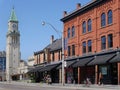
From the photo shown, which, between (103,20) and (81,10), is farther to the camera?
(81,10)

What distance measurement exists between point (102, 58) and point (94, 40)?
5.19 m

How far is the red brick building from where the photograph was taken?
52312 mm

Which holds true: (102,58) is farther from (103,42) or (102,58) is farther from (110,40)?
(103,42)

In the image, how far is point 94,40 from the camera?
58.4 metres

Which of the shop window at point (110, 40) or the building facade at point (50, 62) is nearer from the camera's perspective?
the shop window at point (110, 40)

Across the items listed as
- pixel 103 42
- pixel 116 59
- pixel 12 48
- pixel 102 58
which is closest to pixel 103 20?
pixel 103 42

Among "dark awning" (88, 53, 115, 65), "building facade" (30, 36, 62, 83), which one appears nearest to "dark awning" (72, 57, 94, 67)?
"dark awning" (88, 53, 115, 65)

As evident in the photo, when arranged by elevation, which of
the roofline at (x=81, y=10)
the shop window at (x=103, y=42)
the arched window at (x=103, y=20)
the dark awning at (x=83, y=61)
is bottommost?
the dark awning at (x=83, y=61)

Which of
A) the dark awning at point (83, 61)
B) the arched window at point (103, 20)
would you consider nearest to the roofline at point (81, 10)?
the arched window at point (103, 20)

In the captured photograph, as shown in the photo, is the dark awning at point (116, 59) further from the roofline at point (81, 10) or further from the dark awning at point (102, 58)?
the roofline at point (81, 10)

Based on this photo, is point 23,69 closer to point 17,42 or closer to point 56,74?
point 17,42

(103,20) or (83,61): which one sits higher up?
(103,20)

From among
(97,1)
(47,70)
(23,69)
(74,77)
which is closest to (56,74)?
(47,70)

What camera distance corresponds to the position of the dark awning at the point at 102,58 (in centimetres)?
5144
